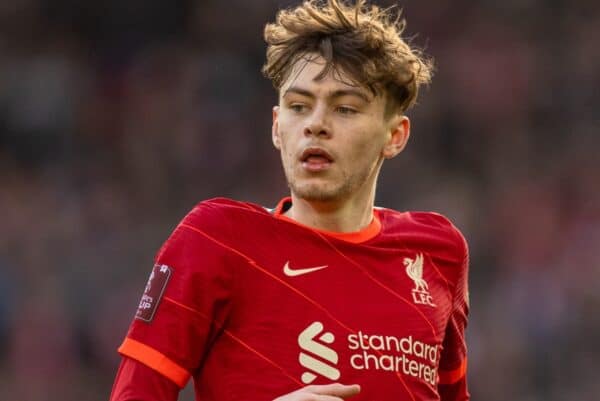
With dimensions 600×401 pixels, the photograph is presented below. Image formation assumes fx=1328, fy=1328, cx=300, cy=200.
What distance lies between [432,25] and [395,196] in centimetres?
183

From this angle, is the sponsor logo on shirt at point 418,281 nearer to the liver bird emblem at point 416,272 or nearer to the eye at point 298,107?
the liver bird emblem at point 416,272

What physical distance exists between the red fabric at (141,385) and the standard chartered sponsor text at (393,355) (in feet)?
1.50

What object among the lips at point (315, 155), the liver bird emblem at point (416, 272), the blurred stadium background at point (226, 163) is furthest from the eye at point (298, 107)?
the blurred stadium background at point (226, 163)

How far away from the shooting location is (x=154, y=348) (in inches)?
122

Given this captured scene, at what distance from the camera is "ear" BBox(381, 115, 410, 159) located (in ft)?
11.8

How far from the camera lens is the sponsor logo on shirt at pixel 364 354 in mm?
3191

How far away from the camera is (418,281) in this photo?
351cm

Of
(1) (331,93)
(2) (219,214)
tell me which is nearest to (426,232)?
(1) (331,93)

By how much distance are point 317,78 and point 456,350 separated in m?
0.90

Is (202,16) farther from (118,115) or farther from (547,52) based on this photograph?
(547,52)

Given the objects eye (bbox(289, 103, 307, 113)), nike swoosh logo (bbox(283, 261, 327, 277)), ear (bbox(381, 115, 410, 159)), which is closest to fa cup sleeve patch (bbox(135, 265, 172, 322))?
nike swoosh logo (bbox(283, 261, 327, 277))

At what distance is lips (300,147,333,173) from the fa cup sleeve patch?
0.45 m

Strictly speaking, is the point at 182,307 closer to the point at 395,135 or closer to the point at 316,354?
the point at 316,354

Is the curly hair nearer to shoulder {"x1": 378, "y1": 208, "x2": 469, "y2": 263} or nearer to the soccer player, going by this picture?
the soccer player
